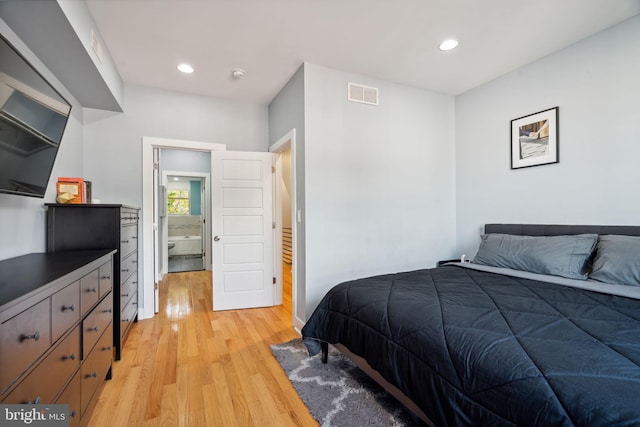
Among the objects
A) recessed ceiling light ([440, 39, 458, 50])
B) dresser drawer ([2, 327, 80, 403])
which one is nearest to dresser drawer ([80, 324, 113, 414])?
dresser drawer ([2, 327, 80, 403])

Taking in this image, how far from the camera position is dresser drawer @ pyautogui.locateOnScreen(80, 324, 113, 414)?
1.47 metres

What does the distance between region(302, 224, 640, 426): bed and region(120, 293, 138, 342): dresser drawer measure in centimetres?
152

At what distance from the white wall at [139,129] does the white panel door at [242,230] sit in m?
0.39

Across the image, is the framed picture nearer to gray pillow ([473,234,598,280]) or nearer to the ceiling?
the ceiling

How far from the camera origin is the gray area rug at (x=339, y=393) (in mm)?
1645

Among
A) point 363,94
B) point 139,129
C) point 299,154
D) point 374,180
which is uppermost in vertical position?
point 363,94

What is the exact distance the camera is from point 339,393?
1.88 m

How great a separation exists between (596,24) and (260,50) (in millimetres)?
2782

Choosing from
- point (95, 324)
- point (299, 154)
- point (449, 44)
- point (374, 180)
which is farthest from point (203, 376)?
point (449, 44)

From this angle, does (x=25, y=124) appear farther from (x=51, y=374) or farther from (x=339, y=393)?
(x=339, y=393)

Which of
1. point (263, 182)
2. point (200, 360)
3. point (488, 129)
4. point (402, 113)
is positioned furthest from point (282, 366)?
point (488, 129)

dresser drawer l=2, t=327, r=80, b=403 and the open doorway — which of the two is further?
the open doorway

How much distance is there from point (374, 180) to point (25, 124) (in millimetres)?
2757

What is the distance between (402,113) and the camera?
3.46m
